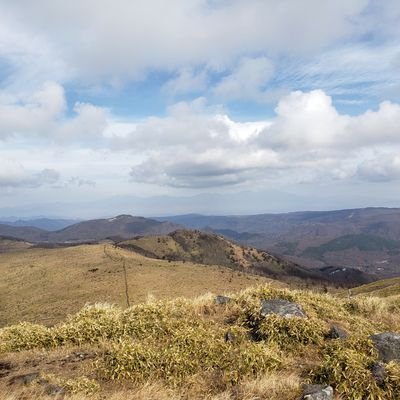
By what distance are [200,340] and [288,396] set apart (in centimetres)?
286

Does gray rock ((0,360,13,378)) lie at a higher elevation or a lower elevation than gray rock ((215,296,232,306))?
lower

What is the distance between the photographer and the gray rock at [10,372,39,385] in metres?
8.54

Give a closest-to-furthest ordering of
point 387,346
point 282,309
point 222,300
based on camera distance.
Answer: point 387,346 → point 282,309 → point 222,300

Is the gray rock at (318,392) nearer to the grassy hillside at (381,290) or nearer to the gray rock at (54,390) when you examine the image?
the gray rock at (54,390)

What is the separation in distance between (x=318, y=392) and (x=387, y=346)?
2.97 m

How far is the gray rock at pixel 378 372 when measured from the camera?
27.9 feet

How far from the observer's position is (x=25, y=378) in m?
8.66

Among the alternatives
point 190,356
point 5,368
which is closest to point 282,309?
point 190,356

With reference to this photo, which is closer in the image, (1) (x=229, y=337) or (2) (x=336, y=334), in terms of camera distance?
(1) (x=229, y=337)

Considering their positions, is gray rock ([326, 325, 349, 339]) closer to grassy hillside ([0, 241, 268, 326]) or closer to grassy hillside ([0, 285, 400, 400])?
grassy hillside ([0, 285, 400, 400])

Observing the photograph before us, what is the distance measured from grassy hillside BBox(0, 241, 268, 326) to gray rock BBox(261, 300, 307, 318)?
106ft

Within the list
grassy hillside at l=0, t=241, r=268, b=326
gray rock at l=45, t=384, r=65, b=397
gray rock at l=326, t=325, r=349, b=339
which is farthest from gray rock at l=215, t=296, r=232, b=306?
grassy hillside at l=0, t=241, r=268, b=326

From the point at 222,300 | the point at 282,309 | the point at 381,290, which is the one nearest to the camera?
the point at 282,309

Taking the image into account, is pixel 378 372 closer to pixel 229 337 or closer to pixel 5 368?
pixel 229 337
